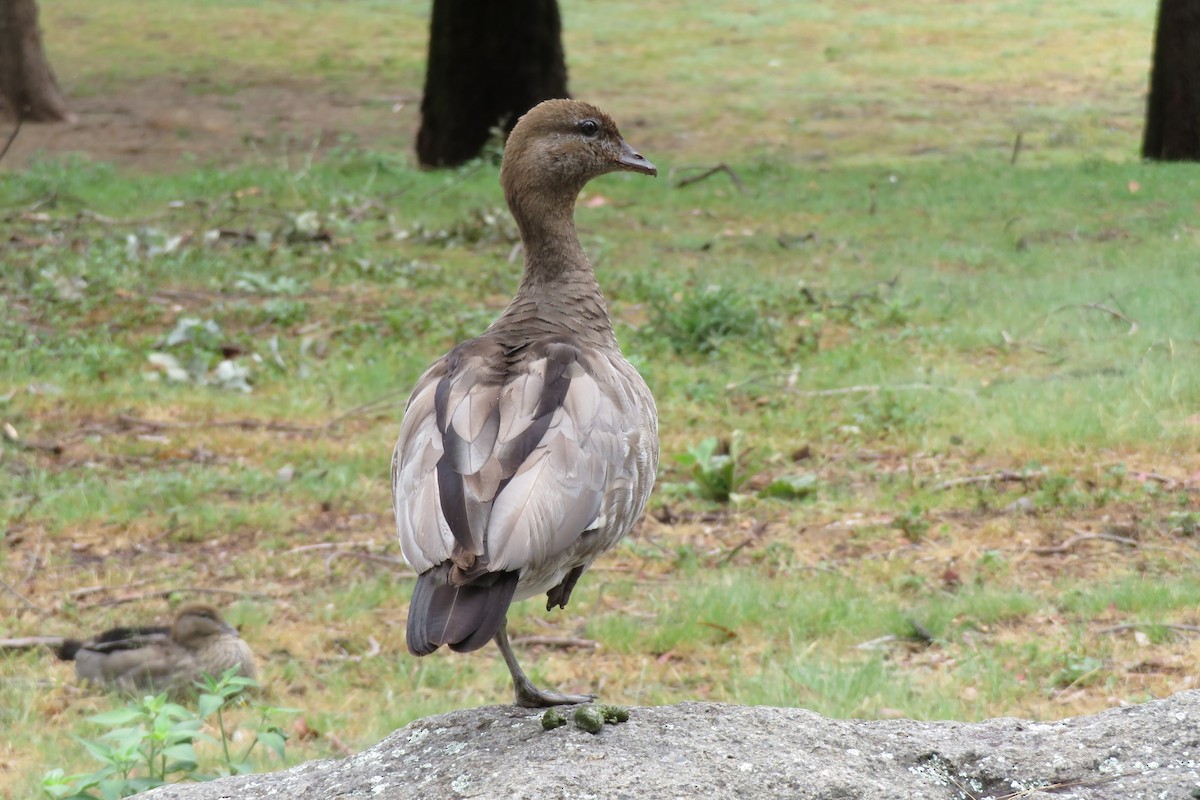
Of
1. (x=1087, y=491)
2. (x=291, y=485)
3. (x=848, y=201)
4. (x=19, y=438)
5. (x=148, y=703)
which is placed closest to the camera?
(x=148, y=703)

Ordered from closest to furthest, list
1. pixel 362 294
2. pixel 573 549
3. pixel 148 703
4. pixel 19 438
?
pixel 573 549 < pixel 148 703 < pixel 19 438 < pixel 362 294

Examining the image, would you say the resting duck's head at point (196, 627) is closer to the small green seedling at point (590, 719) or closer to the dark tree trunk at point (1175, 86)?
the small green seedling at point (590, 719)

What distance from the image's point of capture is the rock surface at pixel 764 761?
3025 mm

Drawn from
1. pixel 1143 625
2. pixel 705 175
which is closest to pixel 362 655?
pixel 1143 625

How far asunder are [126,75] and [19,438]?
14421mm

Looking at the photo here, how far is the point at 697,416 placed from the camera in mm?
8016

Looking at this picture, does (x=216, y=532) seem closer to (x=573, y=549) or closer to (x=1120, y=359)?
(x=573, y=549)

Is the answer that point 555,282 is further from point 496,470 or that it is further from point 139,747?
point 139,747

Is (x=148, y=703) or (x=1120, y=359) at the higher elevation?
(x=148, y=703)

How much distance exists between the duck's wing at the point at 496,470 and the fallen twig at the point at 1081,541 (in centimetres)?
290

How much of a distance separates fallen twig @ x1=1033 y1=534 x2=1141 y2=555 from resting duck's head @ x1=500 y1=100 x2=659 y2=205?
8.88 feet

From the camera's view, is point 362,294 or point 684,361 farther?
point 362,294

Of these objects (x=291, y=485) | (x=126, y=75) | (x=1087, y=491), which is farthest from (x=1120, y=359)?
(x=126, y=75)

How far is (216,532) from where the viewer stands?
22.6 feet
